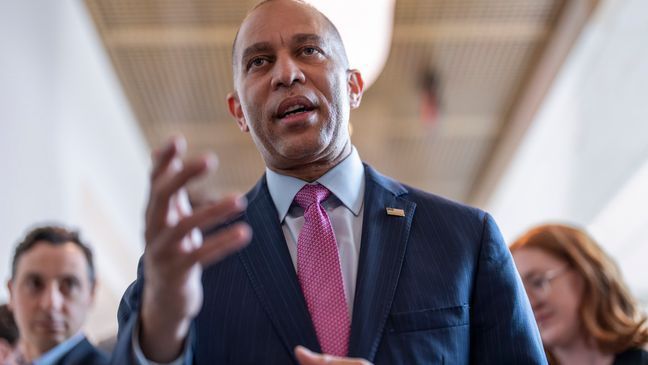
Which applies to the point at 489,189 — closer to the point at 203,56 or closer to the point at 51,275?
the point at 203,56

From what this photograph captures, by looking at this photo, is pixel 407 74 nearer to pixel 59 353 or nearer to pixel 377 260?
pixel 59 353

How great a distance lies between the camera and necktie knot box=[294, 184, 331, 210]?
1.47 m

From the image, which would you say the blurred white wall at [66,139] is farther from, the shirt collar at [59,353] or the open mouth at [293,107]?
the open mouth at [293,107]

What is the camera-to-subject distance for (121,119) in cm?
598

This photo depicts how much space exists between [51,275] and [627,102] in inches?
126

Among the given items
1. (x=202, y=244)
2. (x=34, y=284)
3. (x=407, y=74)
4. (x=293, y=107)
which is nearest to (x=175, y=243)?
(x=202, y=244)

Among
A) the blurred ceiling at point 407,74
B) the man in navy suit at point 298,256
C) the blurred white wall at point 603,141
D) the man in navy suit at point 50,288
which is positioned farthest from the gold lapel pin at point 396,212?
the blurred white wall at point 603,141

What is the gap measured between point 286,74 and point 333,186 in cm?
20

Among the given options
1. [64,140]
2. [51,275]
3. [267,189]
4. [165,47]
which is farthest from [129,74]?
[267,189]

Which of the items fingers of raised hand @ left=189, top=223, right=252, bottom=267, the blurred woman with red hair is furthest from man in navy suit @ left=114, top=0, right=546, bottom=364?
the blurred woman with red hair

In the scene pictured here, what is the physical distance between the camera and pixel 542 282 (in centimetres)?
239

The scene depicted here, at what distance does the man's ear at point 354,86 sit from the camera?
166 centimetres

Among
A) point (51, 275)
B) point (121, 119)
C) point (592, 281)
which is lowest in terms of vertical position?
point (592, 281)

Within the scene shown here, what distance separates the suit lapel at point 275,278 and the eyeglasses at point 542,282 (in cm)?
114
